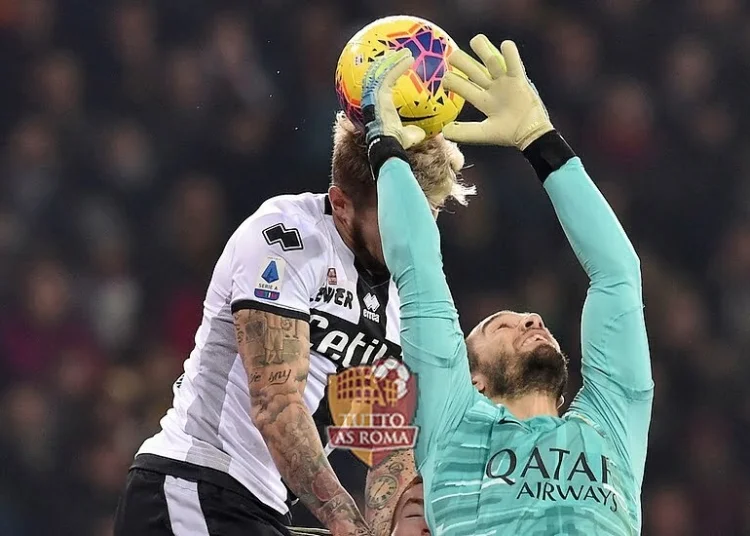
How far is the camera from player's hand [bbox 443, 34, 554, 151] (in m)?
2.87

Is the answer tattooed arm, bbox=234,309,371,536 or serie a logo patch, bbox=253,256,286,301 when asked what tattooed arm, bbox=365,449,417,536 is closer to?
tattooed arm, bbox=234,309,371,536

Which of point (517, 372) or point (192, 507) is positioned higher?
point (517, 372)

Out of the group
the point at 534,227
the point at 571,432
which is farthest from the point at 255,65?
the point at 571,432

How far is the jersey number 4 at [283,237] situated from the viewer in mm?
2971

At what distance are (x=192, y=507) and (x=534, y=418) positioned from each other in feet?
3.06

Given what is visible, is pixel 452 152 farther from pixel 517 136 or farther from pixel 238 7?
pixel 238 7

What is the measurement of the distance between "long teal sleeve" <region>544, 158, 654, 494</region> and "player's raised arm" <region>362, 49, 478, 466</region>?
0.99 feet

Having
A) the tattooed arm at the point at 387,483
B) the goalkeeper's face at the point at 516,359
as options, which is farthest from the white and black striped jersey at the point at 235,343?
the goalkeeper's face at the point at 516,359

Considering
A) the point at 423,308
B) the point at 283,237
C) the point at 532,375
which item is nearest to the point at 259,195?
the point at 283,237

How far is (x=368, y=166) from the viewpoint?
311cm

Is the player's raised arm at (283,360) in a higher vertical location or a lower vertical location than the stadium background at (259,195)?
lower

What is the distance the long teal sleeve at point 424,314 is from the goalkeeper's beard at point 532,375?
0.65 ft

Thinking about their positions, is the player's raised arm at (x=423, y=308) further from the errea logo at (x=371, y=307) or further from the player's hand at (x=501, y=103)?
the errea logo at (x=371, y=307)

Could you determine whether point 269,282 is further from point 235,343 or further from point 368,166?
point 368,166
